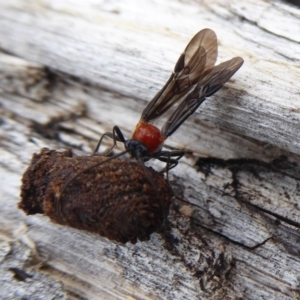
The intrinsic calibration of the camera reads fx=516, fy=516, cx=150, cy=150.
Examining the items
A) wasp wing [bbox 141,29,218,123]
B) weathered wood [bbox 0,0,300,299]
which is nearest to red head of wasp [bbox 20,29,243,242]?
wasp wing [bbox 141,29,218,123]

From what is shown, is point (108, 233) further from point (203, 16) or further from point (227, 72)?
point (203, 16)

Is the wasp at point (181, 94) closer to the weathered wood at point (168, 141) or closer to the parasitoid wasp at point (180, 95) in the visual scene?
the parasitoid wasp at point (180, 95)

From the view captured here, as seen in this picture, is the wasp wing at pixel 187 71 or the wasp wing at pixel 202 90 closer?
the wasp wing at pixel 202 90

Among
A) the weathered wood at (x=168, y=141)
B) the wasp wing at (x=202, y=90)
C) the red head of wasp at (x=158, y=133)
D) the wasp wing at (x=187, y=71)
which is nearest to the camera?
the red head of wasp at (x=158, y=133)

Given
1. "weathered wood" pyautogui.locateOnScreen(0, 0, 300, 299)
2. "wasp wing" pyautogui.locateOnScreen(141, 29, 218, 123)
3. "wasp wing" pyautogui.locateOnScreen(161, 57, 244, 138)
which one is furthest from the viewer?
"wasp wing" pyautogui.locateOnScreen(141, 29, 218, 123)

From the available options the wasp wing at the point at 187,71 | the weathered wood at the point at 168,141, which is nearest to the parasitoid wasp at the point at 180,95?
the wasp wing at the point at 187,71

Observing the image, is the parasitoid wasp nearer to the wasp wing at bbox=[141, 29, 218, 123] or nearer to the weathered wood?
the wasp wing at bbox=[141, 29, 218, 123]
